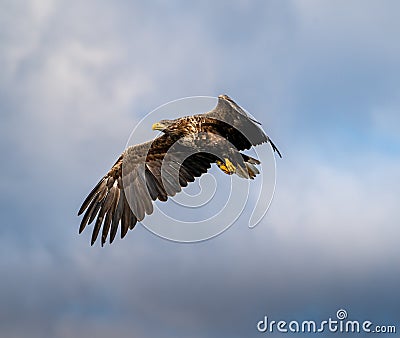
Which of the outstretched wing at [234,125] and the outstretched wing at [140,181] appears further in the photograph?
the outstretched wing at [140,181]

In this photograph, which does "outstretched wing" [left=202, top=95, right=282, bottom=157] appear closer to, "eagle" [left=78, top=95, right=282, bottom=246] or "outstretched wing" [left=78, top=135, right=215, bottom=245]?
"eagle" [left=78, top=95, right=282, bottom=246]

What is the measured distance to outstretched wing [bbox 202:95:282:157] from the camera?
11117 millimetres

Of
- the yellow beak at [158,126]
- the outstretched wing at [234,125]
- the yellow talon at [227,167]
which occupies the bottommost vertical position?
the yellow talon at [227,167]

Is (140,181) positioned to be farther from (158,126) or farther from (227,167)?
(227,167)

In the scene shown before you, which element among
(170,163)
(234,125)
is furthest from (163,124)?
(234,125)

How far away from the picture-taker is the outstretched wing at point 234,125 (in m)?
11.1

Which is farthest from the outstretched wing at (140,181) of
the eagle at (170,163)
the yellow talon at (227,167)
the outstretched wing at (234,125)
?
the outstretched wing at (234,125)

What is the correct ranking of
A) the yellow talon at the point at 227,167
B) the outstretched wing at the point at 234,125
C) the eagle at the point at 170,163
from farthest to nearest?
the yellow talon at the point at 227,167 → the eagle at the point at 170,163 → the outstretched wing at the point at 234,125

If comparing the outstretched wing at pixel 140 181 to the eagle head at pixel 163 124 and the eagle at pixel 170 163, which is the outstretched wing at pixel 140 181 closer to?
the eagle at pixel 170 163

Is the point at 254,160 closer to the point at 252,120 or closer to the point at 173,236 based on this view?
the point at 252,120

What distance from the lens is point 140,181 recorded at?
12945 millimetres

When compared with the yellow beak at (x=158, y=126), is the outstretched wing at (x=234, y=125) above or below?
below

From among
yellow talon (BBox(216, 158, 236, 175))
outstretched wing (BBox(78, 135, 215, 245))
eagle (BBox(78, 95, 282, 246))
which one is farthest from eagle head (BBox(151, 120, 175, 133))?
yellow talon (BBox(216, 158, 236, 175))

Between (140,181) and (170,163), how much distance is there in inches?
31.2
